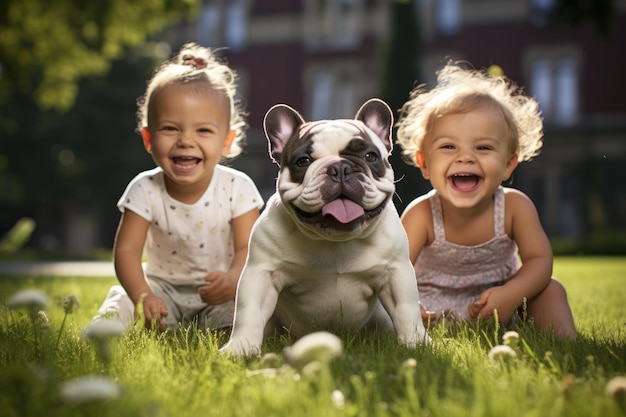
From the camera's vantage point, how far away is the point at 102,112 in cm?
2408

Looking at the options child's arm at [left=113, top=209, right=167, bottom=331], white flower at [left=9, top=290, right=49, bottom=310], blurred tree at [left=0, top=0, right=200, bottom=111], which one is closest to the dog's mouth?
white flower at [left=9, top=290, right=49, bottom=310]

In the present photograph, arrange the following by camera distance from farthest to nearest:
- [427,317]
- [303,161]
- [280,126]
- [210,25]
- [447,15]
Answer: [210,25] → [447,15] → [427,317] → [280,126] → [303,161]

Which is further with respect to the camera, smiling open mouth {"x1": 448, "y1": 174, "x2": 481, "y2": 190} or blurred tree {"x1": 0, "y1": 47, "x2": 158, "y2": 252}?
blurred tree {"x1": 0, "y1": 47, "x2": 158, "y2": 252}

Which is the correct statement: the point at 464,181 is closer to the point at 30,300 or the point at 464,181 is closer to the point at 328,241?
the point at 328,241

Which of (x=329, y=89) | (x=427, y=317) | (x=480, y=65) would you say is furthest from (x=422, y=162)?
(x=329, y=89)

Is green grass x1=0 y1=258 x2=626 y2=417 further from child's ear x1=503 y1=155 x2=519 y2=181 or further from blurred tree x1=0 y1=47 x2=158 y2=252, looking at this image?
blurred tree x1=0 y1=47 x2=158 y2=252

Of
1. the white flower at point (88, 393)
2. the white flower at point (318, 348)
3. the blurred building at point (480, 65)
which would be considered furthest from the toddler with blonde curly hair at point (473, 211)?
the blurred building at point (480, 65)

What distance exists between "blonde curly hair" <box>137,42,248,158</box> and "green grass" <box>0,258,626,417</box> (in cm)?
134

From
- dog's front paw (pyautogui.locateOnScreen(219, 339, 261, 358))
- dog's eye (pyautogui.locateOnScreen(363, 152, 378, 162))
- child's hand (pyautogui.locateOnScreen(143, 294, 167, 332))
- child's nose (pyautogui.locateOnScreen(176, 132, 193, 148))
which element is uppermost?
dog's eye (pyautogui.locateOnScreen(363, 152, 378, 162))

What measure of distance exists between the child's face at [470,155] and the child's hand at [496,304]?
0.50 m

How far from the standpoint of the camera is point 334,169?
279cm

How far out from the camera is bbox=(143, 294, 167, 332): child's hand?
11.6ft

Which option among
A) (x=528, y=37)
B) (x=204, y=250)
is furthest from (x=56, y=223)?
(x=204, y=250)

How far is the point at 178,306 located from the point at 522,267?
1776mm
